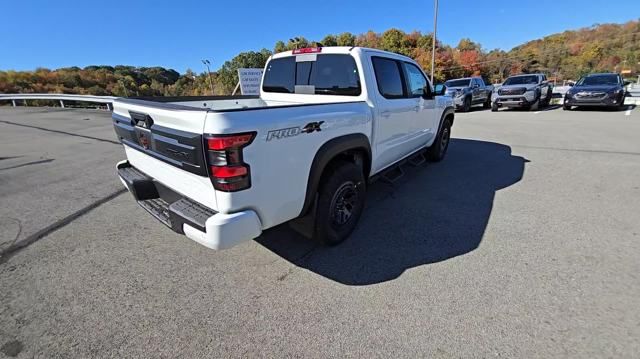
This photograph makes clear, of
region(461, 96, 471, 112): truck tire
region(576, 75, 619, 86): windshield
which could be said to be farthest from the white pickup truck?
region(576, 75, 619, 86): windshield

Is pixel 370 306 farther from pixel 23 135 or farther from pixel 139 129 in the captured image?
pixel 23 135

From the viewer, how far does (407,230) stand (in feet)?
11.6

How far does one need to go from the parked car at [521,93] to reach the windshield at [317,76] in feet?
48.2

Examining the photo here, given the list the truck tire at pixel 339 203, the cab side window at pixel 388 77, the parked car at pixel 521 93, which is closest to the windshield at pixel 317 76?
the cab side window at pixel 388 77

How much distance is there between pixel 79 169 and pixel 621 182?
9.63 m

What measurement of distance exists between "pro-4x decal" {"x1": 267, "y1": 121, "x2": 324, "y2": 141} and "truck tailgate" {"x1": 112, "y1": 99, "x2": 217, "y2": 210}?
478 millimetres

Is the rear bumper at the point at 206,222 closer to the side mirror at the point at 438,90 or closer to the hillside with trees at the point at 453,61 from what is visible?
the side mirror at the point at 438,90

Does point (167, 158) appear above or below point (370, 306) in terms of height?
above

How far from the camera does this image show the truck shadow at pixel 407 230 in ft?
9.57

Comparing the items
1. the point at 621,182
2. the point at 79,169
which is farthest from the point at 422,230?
the point at 79,169

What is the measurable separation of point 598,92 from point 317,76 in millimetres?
15595

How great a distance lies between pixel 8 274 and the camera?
280cm

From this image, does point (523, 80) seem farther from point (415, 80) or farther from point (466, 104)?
point (415, 80)

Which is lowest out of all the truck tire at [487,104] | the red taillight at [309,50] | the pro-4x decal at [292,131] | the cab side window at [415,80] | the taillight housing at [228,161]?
the truck tire at [487,104]
